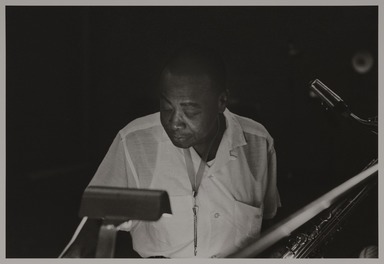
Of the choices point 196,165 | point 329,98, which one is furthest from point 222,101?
point 329,98

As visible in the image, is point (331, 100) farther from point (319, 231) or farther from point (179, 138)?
point (179, 138)

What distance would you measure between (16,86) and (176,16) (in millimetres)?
789

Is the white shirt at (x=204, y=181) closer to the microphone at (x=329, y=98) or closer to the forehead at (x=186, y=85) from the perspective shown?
the forehead at (x=186, y=85)

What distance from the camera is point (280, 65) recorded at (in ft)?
6.41

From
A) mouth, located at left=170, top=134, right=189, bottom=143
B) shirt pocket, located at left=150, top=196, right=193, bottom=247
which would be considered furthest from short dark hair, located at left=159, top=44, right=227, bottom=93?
shirt pocket, located at left=150, top=196, right=193, bottom=247

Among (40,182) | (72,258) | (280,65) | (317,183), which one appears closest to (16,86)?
(40,182)

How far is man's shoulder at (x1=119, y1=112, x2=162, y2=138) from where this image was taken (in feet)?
6.33

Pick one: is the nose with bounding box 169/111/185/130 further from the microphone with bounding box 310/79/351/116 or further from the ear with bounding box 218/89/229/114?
the microphone with bounding box 310/79/351/116

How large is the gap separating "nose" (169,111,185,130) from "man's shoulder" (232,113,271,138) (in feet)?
0.86

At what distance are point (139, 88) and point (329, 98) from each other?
80 centimetres

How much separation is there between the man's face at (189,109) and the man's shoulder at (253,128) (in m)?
0.12

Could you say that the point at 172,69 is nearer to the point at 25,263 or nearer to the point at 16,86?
the point at 16,86

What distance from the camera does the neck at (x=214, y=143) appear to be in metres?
1.94

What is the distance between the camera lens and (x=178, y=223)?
6.27ft
